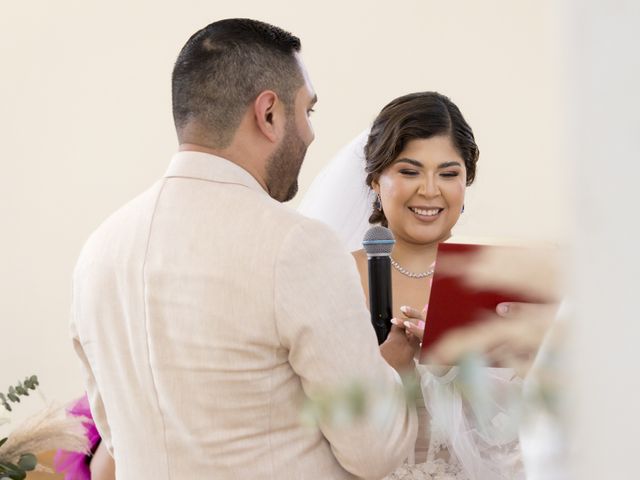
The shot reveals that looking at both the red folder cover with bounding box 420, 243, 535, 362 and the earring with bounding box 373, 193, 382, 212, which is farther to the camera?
the earring with bounding box 373, 193, 382, 212

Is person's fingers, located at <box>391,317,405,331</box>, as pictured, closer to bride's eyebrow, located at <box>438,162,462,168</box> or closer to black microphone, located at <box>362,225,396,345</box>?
black microphone, located at <box>362,225,396,345</box>

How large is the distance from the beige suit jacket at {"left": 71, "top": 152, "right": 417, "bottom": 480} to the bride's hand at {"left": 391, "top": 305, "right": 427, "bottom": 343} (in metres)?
0.26

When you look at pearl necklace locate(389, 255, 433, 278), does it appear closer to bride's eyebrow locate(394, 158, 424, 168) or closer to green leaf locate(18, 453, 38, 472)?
bride's eyebrow locate(394, 158, 424, 168)

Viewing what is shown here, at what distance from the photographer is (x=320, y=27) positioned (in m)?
5.12

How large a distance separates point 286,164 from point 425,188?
94 centimetres

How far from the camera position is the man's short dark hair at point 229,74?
1.95m

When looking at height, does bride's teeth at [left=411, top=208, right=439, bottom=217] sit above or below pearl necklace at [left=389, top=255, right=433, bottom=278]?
above

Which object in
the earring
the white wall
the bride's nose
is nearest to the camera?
the white wall

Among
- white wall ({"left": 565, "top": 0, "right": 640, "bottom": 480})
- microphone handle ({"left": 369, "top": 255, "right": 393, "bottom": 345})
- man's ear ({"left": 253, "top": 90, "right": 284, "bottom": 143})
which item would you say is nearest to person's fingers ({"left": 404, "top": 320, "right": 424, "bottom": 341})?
microphone handle ({"left": 369, "top": 255, "right": 393, "bottom": 345})

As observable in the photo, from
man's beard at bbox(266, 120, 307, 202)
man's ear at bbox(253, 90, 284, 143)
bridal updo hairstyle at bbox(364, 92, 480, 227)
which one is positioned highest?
man's ear at bbox(253, 90, 284, 143)

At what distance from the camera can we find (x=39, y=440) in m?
1.98

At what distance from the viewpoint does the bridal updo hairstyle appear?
2924 millimetres

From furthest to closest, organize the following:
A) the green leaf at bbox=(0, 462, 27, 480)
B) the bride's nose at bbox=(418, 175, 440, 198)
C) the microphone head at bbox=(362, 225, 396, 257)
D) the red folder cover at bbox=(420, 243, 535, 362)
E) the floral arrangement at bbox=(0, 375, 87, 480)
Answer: the bride's nose at bbox=(418, 175, 440, 198) → the microphone head at bbox=(362, 225, 396, 257) → the green leaf at bbox=(0, 462, 27, 480) → the floral arrangement at bbox=(0, 375, 87, 480) → the red folder cover at bbox=(420, 243, 535, 362)

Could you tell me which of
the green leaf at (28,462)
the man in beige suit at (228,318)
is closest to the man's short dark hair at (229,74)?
the man in beige suit at (228,318)
